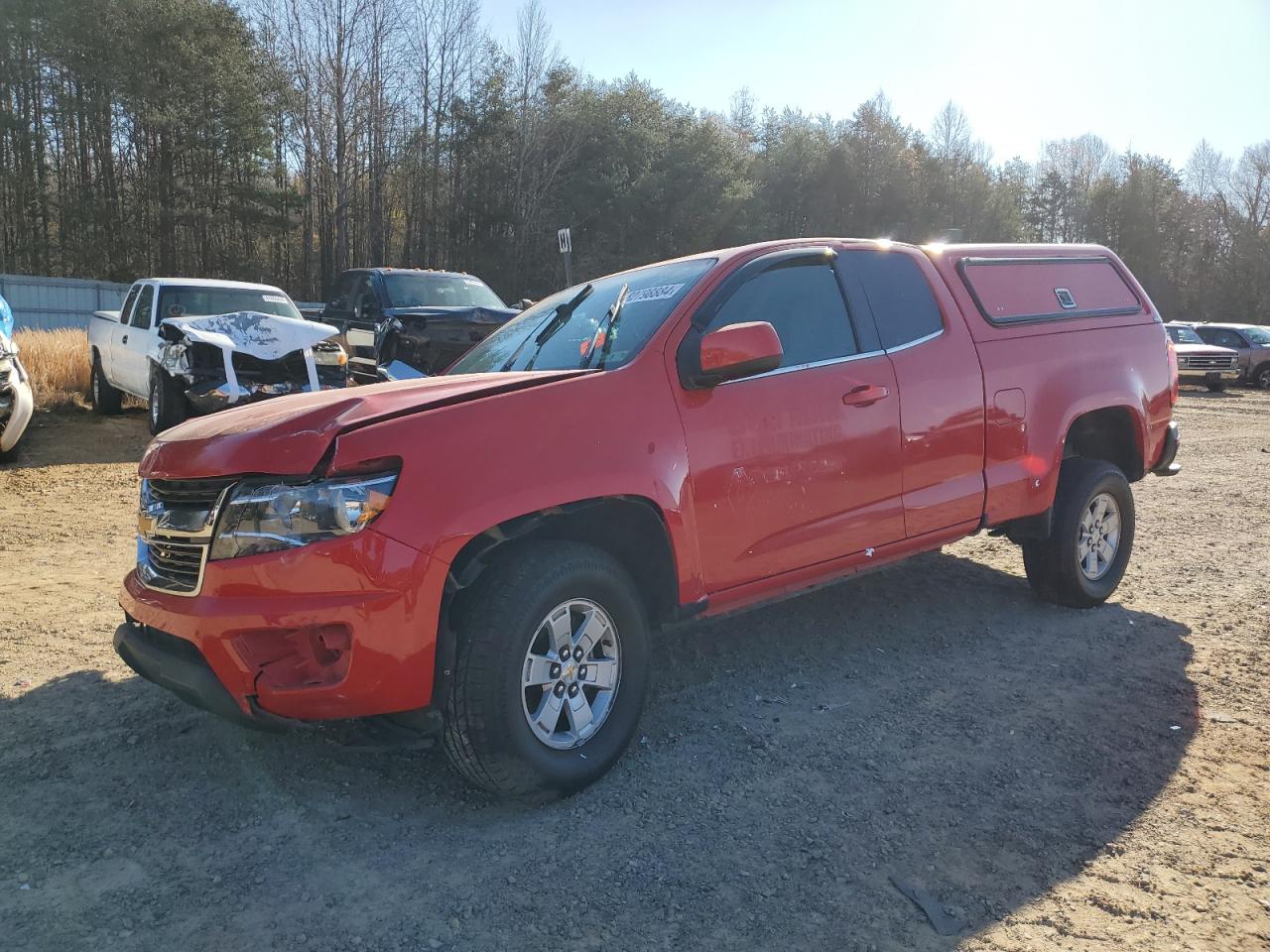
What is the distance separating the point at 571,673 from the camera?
324cm

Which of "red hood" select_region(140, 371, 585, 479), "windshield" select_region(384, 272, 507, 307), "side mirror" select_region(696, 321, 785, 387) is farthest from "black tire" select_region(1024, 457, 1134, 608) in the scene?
"windshield" select_region(384, 272, 507, 307)

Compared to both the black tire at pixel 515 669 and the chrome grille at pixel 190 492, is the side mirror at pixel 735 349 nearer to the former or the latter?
the black tire at pixel 515 669

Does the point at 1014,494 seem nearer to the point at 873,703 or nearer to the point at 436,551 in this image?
the point at 873,703

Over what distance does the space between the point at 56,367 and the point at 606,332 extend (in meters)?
12.3

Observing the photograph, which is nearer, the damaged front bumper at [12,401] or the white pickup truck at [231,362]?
the damaged front bumper at [12,401]

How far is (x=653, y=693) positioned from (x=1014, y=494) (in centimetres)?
216

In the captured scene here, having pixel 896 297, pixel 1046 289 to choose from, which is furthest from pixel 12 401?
pixel 1046 289

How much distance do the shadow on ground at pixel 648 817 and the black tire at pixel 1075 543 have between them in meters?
0.74

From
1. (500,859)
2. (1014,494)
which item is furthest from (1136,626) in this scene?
(500,859)

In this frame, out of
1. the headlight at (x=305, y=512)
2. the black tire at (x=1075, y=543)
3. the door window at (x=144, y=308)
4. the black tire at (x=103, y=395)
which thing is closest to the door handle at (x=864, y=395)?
the black tire at (x=1075, y=543)

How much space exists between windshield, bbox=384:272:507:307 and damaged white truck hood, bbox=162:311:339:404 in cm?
268

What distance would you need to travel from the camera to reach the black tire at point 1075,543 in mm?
5078

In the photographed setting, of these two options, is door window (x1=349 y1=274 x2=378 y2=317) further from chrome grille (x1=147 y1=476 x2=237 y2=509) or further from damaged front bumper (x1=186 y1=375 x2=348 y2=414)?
chrome grille (x1=147 y1=476 x2=237 y2=509)

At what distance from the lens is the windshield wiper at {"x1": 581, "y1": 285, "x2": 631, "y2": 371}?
375 centimetres
